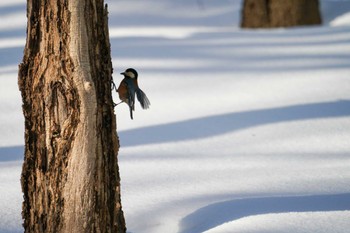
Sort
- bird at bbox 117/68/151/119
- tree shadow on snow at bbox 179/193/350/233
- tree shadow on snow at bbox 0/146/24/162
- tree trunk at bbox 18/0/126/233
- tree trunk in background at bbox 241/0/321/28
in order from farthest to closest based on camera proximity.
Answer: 1. tree trunk in background at bbox 241/0/321/28
2. tree shadow on snow at bbox 0/146/24/162
3. tree shadow on snow at bbox 179/193/350/233
4. bird at bbox 117/68/151/119
5. tree trunk at bbox 18/0/126/233

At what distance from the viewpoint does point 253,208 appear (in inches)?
144

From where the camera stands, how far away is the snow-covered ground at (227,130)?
3715 millimetres

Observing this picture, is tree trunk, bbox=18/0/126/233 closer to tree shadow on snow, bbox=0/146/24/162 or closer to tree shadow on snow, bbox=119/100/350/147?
tree shadow on snow, bbox=0/146/24/162

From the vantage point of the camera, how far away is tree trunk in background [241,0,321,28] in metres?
10.1

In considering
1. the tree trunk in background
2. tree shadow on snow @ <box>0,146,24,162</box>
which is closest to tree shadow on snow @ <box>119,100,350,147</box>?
tree shadow on snow @ <box>0,146,24,162</box>

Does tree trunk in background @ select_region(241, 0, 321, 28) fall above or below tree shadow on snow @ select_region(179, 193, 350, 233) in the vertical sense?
above

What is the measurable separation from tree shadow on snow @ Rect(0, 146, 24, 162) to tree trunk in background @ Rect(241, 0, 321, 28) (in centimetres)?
558

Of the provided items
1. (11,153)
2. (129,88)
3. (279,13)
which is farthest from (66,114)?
(279,13)

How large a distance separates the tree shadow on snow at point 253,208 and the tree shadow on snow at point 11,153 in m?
1.71

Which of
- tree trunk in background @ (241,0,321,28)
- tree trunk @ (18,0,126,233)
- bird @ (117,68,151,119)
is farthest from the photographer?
tree trunk in background @ (241,0,321,28)

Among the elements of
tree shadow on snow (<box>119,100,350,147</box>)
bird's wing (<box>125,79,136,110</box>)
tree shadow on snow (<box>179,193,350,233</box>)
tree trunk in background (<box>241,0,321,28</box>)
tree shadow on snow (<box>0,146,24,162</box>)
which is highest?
tree trunk in background (<box>241,0,321,28</box>)

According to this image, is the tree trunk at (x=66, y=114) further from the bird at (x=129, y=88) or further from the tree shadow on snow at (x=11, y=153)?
the tree shadow on snow at (x=11, y=153)

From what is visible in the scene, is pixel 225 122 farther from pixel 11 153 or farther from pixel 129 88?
A: pixel 129 88

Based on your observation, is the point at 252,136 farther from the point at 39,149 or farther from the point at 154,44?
the point at 154,44
